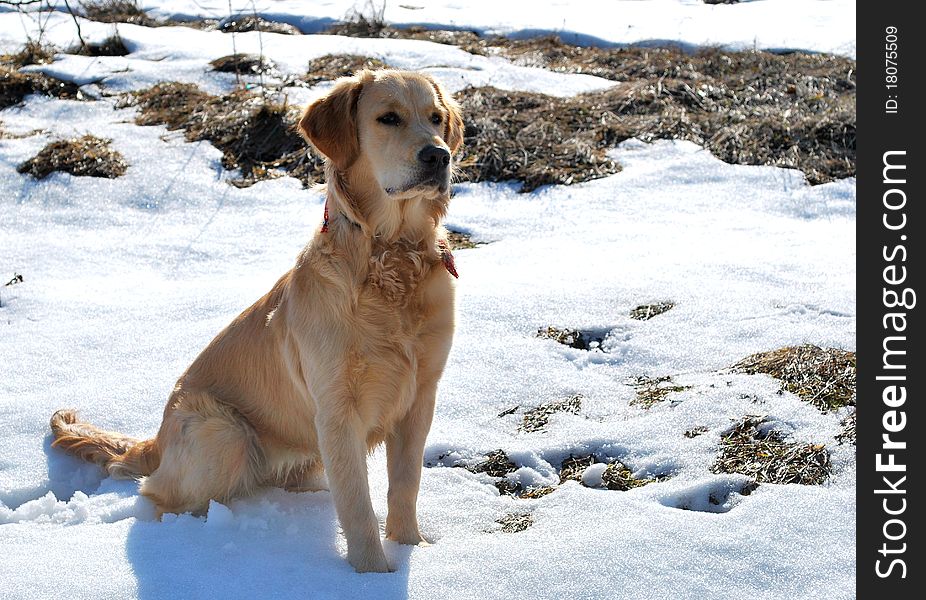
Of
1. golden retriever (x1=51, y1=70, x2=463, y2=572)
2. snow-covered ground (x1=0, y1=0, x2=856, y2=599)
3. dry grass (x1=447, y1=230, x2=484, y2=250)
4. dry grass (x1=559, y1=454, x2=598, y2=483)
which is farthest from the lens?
dry grass (x1=447, y1=230, x2=484, y2=250)

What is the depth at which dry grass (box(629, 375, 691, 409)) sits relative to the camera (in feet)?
12.5

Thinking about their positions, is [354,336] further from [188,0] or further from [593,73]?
[188,0]

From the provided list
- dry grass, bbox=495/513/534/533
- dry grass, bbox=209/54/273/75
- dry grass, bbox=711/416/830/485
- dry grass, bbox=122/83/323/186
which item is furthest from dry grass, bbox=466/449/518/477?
dry grass, bbox=209/54/273/75

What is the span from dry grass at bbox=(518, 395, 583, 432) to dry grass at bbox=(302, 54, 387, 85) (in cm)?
555

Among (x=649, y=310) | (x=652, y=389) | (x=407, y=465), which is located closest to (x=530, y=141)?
(x=649, y=310)

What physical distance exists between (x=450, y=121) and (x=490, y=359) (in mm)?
1198

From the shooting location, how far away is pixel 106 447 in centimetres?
355

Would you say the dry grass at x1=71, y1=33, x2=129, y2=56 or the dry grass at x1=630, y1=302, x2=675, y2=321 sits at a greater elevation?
the dry grass at x1=71, y1=33, x2=129, y2=56

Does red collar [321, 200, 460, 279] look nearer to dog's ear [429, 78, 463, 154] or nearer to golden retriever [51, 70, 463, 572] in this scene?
golden retriever [51, 70, 463, 572]

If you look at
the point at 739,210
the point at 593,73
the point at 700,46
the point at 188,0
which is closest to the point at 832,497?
the point at 739,210

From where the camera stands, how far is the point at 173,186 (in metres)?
6.79

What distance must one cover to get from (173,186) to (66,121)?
5.66 ft

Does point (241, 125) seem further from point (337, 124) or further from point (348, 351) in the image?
point (348, 351)

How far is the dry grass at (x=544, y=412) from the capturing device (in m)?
3.71
